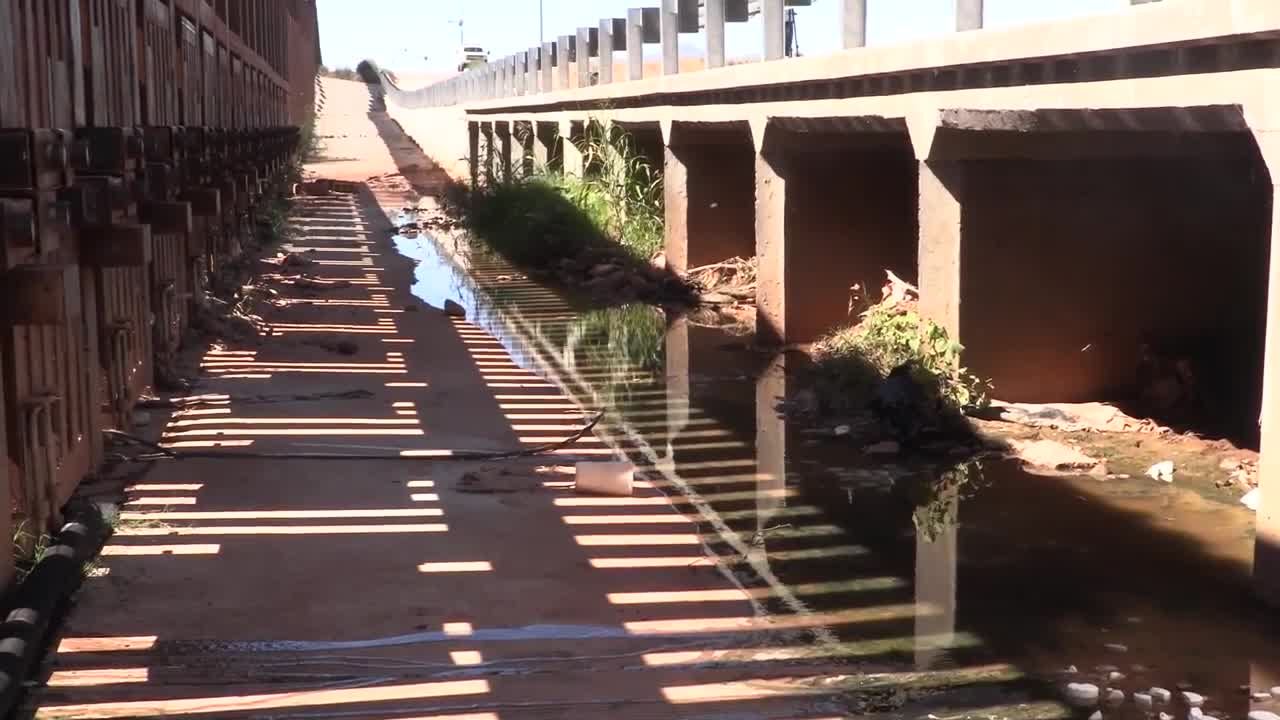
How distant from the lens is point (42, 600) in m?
4.76

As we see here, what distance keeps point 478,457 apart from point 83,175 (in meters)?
2.41

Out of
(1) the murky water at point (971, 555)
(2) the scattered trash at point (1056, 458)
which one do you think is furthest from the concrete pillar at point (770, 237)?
(2) the scattered trash at point (1056, 458)

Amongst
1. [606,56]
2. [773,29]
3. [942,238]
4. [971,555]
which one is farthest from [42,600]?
[606,56]

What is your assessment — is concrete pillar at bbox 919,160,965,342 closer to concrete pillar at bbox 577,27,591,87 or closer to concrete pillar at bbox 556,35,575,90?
concrete pillar at bbox 577,27,591,87

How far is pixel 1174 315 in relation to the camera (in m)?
8.77

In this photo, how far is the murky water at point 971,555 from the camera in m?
4.79

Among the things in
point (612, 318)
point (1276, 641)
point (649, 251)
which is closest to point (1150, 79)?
point (1276, 641)

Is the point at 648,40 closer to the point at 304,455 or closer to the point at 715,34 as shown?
the point at 715,34

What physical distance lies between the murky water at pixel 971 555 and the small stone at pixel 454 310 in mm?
4083

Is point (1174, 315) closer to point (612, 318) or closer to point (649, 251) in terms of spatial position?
point (612, 318)

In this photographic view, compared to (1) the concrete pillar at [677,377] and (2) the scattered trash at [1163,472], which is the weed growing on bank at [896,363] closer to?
(1) the concrete pillar at [677,377]

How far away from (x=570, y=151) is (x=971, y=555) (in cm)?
1413

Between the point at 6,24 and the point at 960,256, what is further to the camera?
the point at 960,256

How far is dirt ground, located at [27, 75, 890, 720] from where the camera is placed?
4.43 meters
